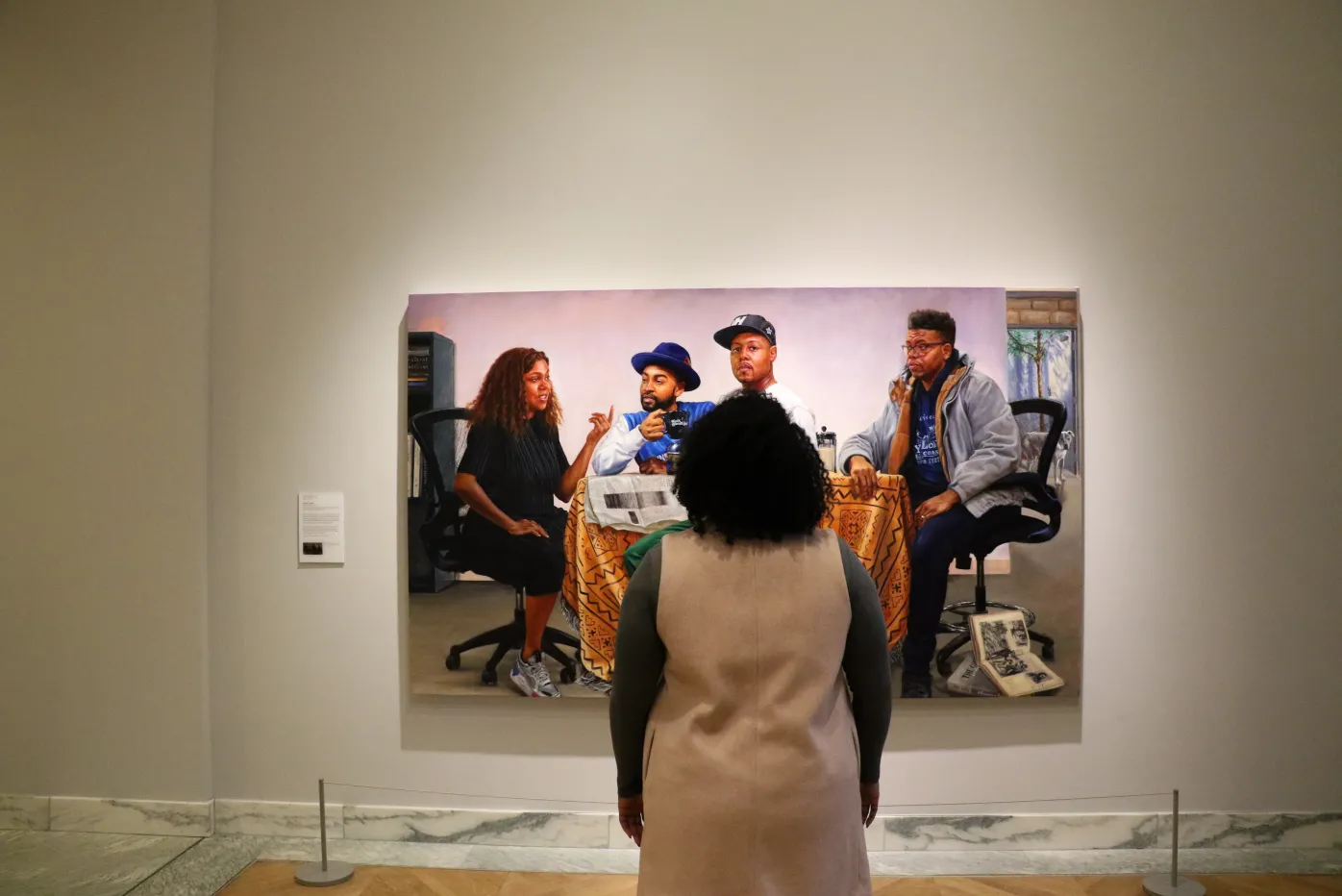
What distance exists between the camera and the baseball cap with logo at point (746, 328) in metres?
3.53

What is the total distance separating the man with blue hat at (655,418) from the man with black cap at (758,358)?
0.17 meters

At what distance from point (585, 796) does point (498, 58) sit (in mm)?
2896

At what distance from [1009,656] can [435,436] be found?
2325 millimetres

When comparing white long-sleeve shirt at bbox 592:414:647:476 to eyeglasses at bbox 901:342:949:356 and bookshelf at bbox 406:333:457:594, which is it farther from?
eyeglasses at bbox 901:342:949:356

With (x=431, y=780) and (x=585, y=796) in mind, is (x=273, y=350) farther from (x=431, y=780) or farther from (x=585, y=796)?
(x=585, y=796)

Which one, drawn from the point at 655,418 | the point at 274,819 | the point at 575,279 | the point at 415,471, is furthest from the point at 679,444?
the point at 274,819

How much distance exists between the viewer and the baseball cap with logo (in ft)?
11.6

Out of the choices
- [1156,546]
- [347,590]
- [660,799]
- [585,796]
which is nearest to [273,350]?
[347,590]

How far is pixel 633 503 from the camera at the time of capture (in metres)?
3.53

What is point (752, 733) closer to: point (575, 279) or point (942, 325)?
point (942, 325)

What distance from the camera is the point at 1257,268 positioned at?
3584 mm

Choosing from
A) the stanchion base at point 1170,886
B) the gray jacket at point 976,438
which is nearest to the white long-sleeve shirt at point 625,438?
the gray jacket at point 976,438

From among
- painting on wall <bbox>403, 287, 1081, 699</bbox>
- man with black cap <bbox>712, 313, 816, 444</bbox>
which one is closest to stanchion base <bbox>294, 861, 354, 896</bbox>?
painting on wall <bbox>403, 287, 1081, 699</bbox>

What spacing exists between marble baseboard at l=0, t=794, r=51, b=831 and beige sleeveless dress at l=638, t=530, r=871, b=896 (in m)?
3.16
